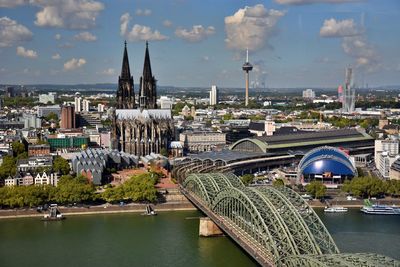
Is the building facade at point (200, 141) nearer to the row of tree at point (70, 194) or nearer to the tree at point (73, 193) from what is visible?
the row of tree at point (70, 194)

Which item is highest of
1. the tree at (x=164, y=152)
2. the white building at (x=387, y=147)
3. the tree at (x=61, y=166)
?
the white building at (x=387, y=147)

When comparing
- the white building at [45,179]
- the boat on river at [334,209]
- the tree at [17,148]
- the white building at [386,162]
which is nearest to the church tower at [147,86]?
the tree at [17,148]

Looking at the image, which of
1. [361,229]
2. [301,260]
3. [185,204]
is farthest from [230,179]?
[301,260]

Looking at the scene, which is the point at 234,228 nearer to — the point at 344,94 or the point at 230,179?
the point at 230,179

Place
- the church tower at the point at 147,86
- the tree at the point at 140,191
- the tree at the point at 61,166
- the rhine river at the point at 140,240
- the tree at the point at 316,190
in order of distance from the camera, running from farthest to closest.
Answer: the church tower at the point at 147,86, the tree at the point at 61,166, the tree at the point at 316,190, the tree at the point at 140,191, the rhine river at the point at 140,240

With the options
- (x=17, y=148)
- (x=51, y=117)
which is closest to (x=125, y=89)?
(x=17, y=148)

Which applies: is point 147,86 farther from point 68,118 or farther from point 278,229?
point 278,229
